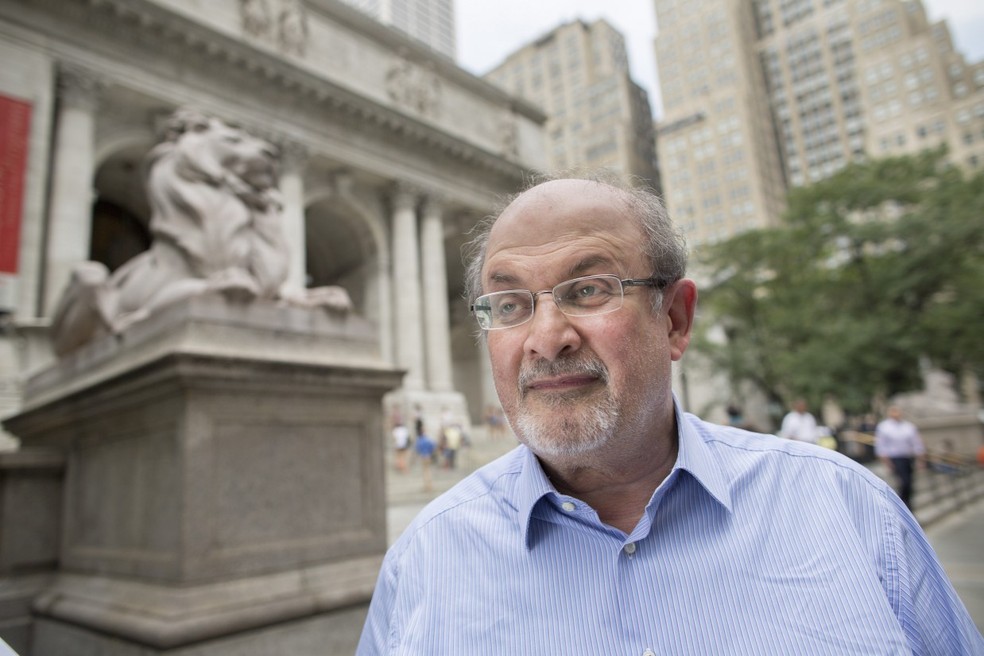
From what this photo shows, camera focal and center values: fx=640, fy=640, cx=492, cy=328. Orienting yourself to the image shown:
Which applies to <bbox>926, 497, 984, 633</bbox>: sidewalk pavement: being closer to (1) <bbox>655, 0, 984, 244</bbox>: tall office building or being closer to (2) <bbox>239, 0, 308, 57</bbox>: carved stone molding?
(2) <bbox>239, 0, 308, 57</bbox>: carved stone molding

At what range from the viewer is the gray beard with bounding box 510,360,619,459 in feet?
4.57

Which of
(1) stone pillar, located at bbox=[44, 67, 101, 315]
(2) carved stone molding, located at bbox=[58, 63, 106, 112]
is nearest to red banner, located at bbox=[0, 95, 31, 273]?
(1) stone pillar, located at bbox=[44, 67, 101, 315]

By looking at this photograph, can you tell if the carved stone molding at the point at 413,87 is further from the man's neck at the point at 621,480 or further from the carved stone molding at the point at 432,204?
the man's neck at the point at 621,480

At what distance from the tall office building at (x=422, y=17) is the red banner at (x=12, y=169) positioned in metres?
113

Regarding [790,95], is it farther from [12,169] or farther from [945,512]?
[12,169]

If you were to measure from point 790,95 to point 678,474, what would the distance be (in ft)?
358

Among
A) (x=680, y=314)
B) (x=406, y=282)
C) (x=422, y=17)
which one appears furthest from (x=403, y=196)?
(x=422, y=17)

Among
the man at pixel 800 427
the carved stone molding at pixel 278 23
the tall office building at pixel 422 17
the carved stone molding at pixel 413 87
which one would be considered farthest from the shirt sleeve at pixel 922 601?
the tall office building at pixel 422 17

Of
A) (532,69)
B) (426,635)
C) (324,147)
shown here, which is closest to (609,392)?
(426,635)

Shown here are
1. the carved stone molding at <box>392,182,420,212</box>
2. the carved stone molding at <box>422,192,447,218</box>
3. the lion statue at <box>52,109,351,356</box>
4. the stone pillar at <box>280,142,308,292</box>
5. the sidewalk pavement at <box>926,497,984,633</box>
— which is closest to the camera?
the lion statue at <box>52,109,351,356</box>

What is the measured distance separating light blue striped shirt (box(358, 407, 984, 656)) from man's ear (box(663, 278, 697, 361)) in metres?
0.24

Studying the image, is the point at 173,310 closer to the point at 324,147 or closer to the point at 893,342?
the point at 324,147

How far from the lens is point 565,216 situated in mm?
1481

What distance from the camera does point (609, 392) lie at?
54.9 inches
